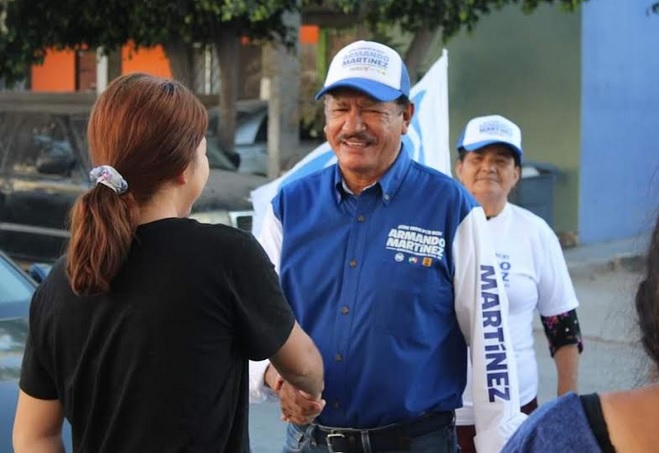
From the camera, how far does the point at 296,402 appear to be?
9.67 ft

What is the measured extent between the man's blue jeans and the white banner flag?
194 cm

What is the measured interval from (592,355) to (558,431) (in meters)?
8.53

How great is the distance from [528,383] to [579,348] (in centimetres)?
30

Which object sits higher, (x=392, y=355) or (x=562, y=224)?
(x=392, y=355)

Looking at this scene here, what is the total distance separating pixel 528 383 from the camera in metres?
4.22

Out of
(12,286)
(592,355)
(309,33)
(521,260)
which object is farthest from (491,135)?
(309,33)

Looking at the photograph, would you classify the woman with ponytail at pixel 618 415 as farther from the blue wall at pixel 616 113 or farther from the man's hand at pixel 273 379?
the blue wall at pixel 616 113

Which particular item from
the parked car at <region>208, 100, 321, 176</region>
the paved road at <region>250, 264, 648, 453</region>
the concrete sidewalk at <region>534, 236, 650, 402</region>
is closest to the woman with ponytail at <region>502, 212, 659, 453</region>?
the concrete sidewalk at <region>534, 236, 650, 402</region>

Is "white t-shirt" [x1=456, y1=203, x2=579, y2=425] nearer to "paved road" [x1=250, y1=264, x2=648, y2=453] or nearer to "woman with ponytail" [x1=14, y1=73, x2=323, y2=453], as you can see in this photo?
"paved road" [x1=250, y1=264, x2=648, y2=453]

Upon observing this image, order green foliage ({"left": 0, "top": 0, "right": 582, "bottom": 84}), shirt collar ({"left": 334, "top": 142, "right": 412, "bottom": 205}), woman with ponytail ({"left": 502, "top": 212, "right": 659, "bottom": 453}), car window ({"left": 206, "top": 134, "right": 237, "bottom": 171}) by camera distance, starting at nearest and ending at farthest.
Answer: woman with ponytail ({"left": 502, "top": 212, "right": 659, "bottom": 453})
shirt collar ({"left": 334, "top": 142, "right": 412, "bottom": 205})
car window ({"left": 206, "top": 134, "right": 237, "bottom": 171})
green foliage ({"left": 0, "top": 0, "right": 582, "bottom": 84})

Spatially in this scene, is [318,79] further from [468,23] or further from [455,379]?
[455,379]

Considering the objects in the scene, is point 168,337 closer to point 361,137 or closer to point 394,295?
point 394,295

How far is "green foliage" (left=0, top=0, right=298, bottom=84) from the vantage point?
12406mm

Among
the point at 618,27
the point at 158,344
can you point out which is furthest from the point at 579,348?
the point at 618,27
